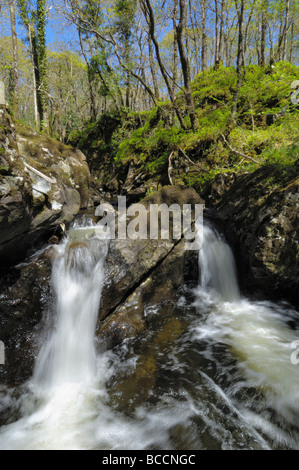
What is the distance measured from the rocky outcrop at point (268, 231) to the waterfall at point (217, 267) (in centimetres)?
20

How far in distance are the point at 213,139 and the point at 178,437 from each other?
8.65m

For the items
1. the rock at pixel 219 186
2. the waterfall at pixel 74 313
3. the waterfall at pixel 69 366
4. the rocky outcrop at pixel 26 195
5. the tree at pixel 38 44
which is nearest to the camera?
the waterfall at pixel 69 366

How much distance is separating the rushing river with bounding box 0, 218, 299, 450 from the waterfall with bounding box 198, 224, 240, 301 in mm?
261

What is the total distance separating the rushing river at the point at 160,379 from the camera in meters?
2.57

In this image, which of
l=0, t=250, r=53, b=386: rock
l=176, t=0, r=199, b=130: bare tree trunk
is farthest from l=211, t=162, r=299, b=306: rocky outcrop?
l=176, t=0, r=199, b=130: bare tree trunk

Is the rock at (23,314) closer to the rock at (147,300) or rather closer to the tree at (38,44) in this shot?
the rock at (147,300)

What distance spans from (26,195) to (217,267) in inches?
162

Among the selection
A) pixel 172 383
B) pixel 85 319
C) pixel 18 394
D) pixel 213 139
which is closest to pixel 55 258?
pixel 85 319

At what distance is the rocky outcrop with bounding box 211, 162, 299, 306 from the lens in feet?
14.6

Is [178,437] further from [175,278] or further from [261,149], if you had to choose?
[261,149]

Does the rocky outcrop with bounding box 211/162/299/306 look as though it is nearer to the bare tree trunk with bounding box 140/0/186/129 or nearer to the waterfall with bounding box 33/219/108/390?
the waterfall with bounding box 33/219/108/390

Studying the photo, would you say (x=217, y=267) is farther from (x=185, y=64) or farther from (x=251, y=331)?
(x=185, y=64)

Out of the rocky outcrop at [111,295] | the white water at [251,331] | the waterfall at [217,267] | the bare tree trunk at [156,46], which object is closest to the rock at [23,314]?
the rocky outcrop at [111,295]

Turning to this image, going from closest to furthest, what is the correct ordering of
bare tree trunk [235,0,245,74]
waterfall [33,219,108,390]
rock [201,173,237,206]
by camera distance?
waterfall [33,219,108,390] < rock [201,173,237,206] < bare tree trunk [235,0,245,74]
